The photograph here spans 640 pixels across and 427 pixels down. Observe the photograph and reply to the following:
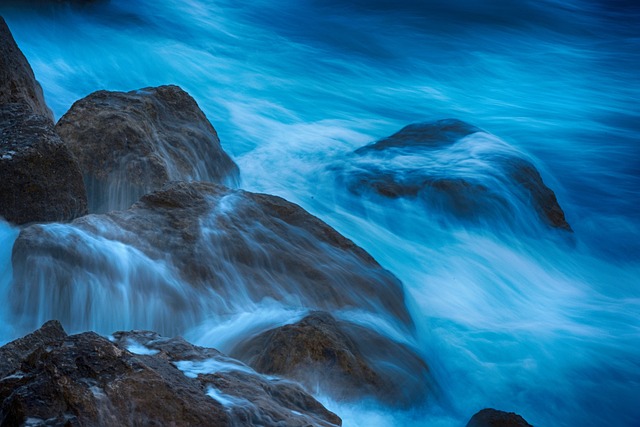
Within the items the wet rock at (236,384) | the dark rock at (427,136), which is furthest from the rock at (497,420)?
the dark rock at (427,136)

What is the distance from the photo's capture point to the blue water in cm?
579

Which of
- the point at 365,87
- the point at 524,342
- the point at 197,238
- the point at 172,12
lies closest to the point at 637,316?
the point at 524,342

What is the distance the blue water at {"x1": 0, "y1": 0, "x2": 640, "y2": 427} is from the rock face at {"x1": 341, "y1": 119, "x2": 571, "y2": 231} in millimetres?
210

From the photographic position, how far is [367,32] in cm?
1437

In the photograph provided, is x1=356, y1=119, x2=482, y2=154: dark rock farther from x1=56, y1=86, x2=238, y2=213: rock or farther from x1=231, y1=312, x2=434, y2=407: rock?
x1=231, y1=312, x2=434, y2=407: rock

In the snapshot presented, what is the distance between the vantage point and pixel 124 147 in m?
6.02

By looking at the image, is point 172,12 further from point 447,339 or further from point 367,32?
point 447,339

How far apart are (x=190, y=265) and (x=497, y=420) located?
188 cm

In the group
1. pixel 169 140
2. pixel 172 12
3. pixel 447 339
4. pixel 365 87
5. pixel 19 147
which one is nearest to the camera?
pixel 19 147

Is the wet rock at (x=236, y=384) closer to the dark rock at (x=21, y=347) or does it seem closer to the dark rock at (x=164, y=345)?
the dark rock at (x=164, y=345)

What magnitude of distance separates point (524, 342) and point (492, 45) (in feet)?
30.5

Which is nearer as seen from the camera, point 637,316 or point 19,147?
point 19,147

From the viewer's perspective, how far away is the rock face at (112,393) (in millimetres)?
2516

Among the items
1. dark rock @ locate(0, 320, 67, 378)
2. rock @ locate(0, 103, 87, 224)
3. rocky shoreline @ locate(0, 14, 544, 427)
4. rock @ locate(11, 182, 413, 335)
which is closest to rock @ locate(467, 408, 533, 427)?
rocky shoreline @ locate(0, 14, 544, 427)
